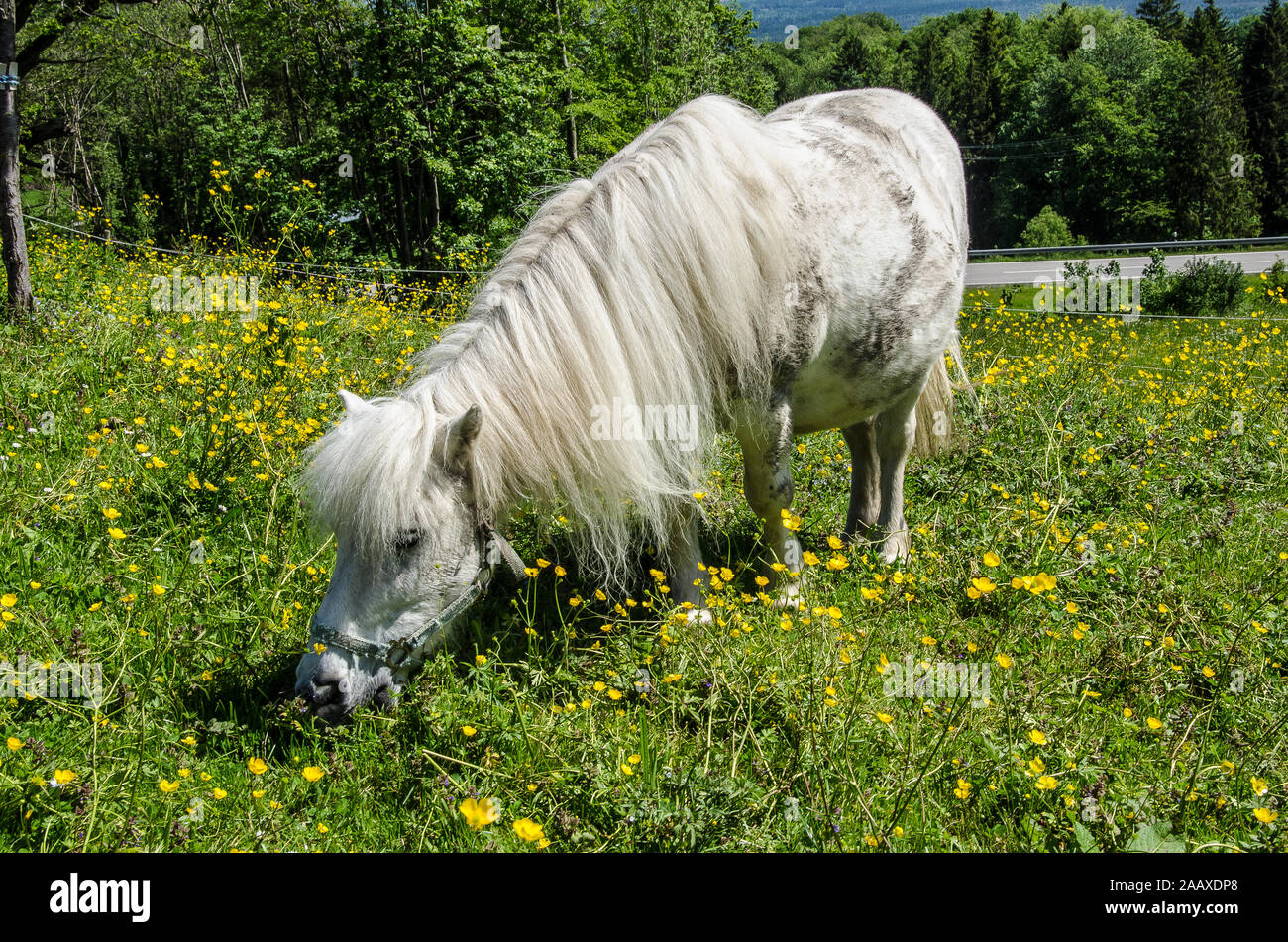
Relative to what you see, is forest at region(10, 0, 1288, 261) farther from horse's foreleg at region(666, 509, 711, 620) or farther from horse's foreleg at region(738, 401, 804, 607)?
horse's foreleg at region(666, 509, 711, 620)

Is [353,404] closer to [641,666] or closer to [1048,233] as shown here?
[641,666]

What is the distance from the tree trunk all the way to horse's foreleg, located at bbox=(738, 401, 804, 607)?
17.8 ft

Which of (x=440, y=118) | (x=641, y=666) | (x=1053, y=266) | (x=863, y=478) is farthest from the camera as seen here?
(x=1053, y=266)

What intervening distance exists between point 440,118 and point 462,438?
619 inches

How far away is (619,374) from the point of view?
258 cm

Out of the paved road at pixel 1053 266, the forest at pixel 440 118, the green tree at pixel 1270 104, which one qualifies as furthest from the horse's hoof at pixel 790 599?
the green tree at pixel 1270 104

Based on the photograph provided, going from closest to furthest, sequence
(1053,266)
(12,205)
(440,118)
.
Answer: (12,205) < (440,118) < (1053,266)

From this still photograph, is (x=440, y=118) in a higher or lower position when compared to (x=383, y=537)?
higher

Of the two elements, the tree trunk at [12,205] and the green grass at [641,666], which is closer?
the green grass at [641,666]

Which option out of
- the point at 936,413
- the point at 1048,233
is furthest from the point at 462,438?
the point at 1048,233

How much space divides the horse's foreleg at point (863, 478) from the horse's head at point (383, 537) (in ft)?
7.94

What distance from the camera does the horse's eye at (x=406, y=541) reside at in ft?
7.75

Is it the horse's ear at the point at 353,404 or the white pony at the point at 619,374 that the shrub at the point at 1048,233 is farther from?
the horse's ear at the point at 353,404

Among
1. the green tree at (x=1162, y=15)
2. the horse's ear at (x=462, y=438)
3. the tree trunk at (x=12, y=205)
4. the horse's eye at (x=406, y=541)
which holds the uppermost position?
the green tree at (x=1162, y=15)
